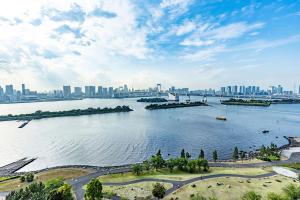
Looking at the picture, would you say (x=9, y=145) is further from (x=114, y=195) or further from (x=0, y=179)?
(x=114, y=195)

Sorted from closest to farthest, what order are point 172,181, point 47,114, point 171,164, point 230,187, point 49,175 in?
1. point 230,187
2. point 172,181
3. point 171,164
4. point 49,175
5. point 47,114

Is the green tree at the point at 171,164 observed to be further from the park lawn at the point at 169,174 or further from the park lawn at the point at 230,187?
the park lawn at the point at 230,187

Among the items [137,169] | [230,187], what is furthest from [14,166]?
[230,187]

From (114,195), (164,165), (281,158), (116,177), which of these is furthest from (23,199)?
(281,158)

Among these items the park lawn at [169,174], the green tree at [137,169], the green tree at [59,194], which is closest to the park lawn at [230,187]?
Answer: the park lawn at [169,174]

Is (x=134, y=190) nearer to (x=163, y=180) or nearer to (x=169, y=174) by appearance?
(x=163, y=180)

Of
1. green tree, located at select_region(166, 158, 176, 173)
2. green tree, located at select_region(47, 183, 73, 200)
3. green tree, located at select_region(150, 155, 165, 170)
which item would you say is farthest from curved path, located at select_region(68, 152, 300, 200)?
green tree, located at select_region(47, 183, 73, 200)
